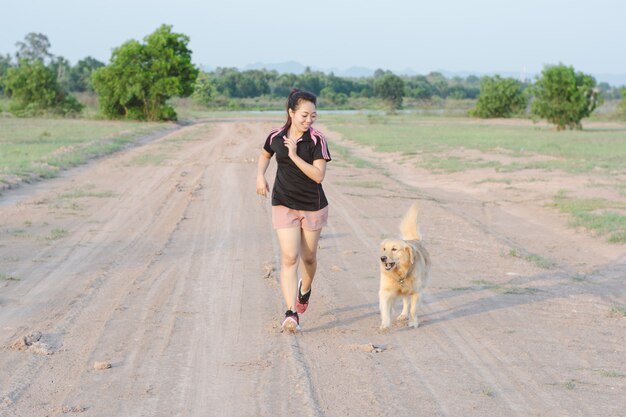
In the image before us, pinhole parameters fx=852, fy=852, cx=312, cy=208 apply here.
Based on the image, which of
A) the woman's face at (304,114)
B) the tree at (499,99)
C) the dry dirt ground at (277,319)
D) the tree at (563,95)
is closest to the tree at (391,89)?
the tree at (499,99)

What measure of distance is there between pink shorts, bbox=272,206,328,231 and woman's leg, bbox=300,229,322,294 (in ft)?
0.24

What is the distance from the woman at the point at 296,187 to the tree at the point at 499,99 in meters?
69.2

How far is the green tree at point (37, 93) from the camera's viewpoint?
60.0 m

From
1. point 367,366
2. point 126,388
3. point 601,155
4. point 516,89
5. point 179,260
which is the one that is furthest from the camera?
point 516,89

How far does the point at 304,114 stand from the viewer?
6258 mm

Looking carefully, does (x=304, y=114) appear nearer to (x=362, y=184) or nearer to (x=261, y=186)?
(x=261, y=186)

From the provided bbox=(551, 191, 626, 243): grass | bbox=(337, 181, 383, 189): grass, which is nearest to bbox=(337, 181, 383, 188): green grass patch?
bbox=(337, 181, 383, 189): grass

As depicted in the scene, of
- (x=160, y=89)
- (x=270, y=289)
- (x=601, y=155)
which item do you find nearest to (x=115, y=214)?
(x=270, y=289)

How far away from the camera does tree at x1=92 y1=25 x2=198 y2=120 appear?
56.6 metres

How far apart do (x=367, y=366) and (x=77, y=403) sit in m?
1.93

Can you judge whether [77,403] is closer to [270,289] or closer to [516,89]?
[270,289]

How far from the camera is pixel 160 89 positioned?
56094 mm

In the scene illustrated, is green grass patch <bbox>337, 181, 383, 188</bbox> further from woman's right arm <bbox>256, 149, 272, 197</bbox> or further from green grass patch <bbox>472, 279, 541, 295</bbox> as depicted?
woman's right arm <bbox>256, 149, 272, 197</bbox>

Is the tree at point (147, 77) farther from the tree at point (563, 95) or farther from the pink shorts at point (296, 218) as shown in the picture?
the pink shorts at point (296, 218)
